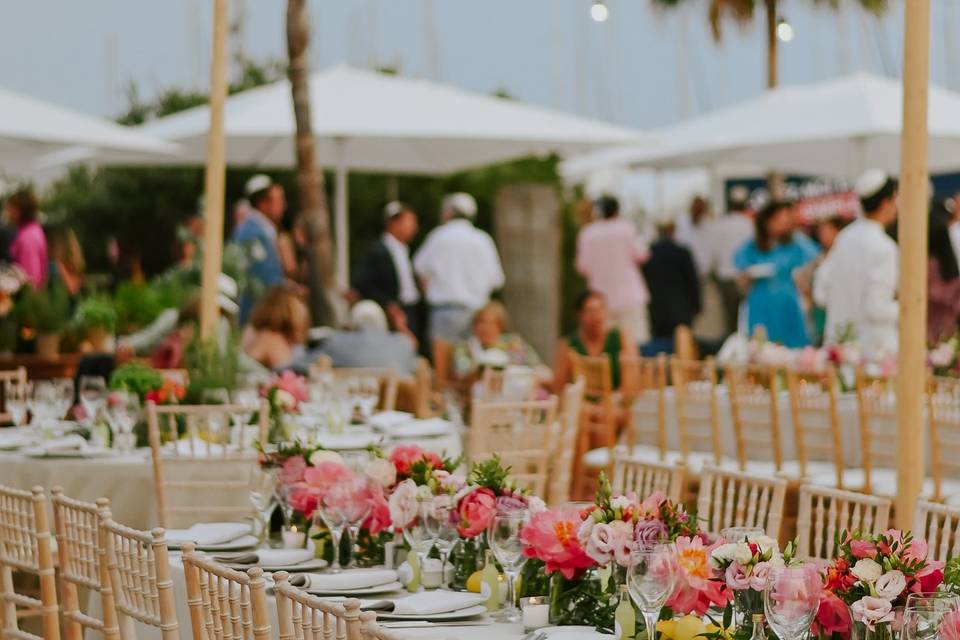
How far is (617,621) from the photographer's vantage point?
3.51m

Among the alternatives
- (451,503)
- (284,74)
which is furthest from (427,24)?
(451,503)

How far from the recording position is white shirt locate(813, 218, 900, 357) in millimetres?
9047

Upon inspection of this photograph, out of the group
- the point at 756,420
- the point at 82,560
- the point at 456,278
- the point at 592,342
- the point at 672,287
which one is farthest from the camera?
the point at 672,287

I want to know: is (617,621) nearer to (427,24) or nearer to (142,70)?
(142,70)

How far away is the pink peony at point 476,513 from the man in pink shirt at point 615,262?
409 inches

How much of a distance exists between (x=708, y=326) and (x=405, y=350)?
1031 cm

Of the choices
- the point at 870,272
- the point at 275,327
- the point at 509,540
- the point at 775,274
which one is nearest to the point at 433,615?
the point at 509,540

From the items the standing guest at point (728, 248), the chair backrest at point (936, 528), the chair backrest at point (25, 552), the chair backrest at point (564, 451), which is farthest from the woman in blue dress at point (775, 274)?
the chair backrest at point (25, 552)

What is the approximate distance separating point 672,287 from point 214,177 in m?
8.07

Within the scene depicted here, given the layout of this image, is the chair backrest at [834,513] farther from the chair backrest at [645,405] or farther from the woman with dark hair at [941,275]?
the woman with dark hair at [941,275]

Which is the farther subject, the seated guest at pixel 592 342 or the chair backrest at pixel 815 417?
the seated guest at pixel 592 342

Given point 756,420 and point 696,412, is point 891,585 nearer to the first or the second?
point 756,420

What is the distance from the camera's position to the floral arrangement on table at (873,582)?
10.3 feet

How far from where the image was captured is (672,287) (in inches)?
601
